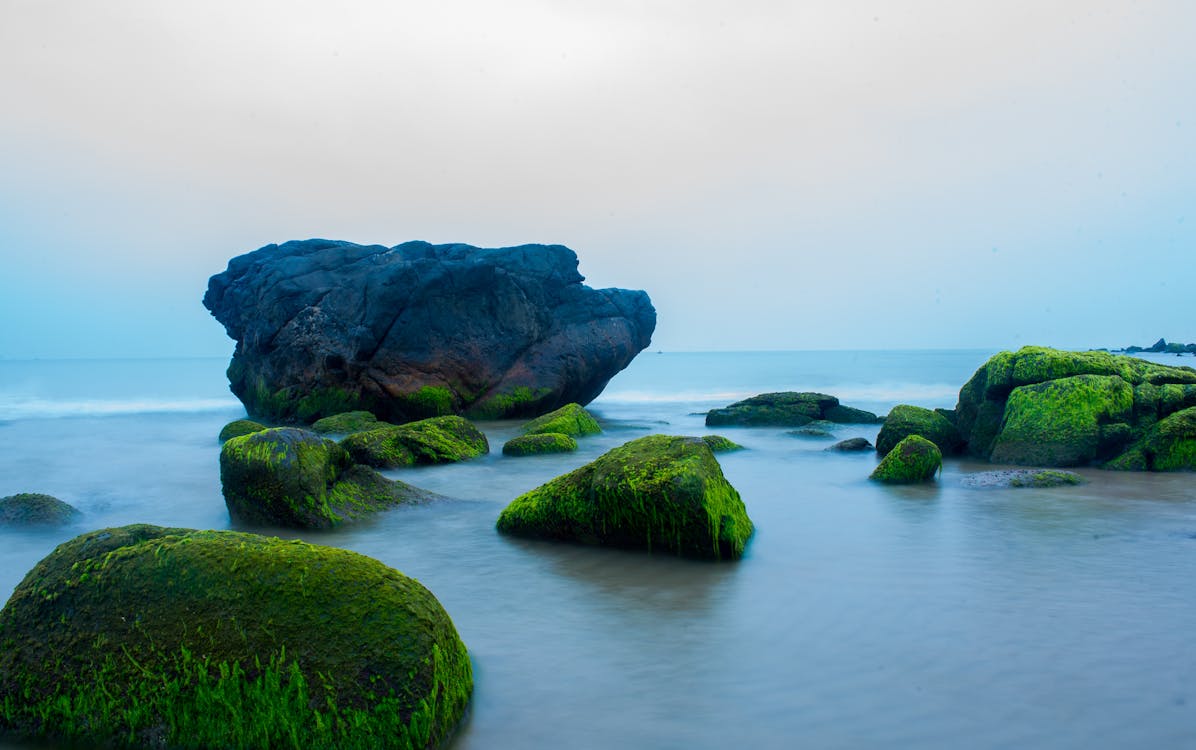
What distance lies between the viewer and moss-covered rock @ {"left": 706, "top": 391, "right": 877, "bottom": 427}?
23.1 meters

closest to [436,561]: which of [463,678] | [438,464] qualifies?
[463,678]

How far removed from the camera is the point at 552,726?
4137mm

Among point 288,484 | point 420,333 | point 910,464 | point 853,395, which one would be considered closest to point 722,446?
point 910,464

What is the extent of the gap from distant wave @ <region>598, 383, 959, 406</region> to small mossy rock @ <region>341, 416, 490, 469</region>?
2278cm

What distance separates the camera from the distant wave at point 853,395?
121 ft

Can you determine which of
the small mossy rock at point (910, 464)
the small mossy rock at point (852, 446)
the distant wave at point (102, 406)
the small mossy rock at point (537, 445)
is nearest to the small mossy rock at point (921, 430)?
the small mossy rock at point (852, 446)

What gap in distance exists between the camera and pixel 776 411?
2325 centimetres

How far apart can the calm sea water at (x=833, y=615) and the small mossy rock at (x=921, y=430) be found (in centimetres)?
312

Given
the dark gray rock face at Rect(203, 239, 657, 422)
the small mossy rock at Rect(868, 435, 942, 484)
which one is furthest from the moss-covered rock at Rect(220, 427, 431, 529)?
the dark gray rock face at Rect(203, 239, 657, 422)

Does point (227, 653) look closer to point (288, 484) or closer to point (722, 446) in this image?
point (288, 484)

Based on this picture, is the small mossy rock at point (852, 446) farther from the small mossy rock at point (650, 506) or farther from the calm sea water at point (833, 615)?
the small mossy rock at point (650, 506)

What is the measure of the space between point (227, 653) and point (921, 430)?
1421cm

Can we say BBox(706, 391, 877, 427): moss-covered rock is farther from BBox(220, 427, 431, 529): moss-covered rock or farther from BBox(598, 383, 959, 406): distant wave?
BBox(220, 427, 431, 529): moss-covered rock

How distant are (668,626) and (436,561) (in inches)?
118
